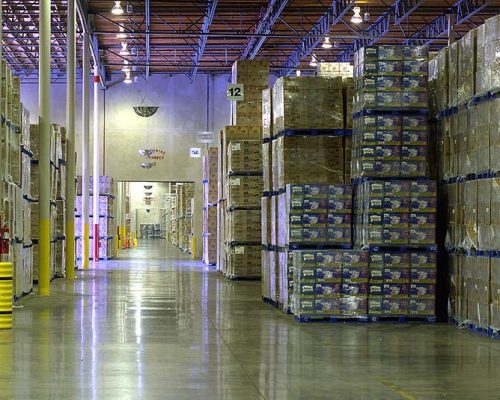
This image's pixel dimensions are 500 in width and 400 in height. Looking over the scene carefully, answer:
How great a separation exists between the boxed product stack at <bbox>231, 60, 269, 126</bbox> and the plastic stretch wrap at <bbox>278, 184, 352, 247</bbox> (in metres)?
10.7

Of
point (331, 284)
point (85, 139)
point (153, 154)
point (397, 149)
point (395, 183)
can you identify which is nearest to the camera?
point (331, 284)

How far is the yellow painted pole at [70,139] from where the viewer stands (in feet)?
66.7

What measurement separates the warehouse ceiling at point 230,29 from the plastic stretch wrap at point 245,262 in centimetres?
759

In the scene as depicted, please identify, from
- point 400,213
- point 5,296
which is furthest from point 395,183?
point 5,296

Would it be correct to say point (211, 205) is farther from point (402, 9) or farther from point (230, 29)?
point (402, 9)

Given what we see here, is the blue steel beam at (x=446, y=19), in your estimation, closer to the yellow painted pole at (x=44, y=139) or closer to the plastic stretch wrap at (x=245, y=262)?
the plastic stretch wrap at (x=245, y=262)

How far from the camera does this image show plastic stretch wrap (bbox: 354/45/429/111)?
1277cm

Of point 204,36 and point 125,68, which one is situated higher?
point 204,36

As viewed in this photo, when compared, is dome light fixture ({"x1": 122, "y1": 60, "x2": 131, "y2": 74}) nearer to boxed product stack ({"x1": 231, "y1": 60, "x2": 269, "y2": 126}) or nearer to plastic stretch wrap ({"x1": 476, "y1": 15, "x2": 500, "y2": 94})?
boxed product stack ({"x1": 231, "y1": 60, "x2": 269, "y2": 126})

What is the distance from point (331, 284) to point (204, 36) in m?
20.3

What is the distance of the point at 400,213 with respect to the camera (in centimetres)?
1262

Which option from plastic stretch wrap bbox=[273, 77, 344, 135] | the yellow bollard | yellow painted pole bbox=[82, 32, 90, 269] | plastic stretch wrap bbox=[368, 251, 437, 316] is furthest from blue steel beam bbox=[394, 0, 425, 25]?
the yellow bollard

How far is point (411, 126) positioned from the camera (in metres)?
12.8

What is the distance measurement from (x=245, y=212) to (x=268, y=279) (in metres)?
8.03
